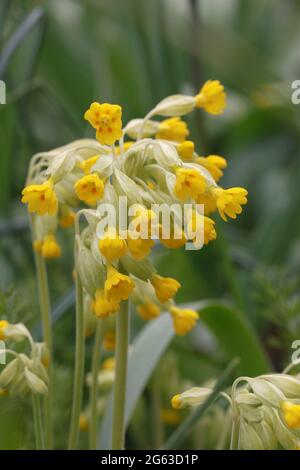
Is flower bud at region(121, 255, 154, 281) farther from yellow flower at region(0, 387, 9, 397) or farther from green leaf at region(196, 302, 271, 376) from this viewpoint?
green leaf at region(196, 302, 271, 376)

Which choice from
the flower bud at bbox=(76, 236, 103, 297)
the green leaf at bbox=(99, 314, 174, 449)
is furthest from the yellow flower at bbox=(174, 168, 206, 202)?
the green leaf at bbox=(99, 314, 174, 449)

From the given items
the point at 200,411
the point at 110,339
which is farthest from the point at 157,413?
the point at 200,411

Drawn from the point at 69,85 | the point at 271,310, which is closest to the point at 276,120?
the point at 69,85

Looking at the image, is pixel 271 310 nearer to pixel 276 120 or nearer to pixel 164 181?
pixel 164 181

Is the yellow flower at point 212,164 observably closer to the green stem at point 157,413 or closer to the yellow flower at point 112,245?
the yellow flower at point 112,245

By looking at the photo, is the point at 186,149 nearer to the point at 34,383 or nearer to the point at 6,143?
the point at 34,383

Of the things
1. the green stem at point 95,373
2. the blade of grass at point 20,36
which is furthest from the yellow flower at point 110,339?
the blade of grass at point 20,36

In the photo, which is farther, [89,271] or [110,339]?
[110,339]
